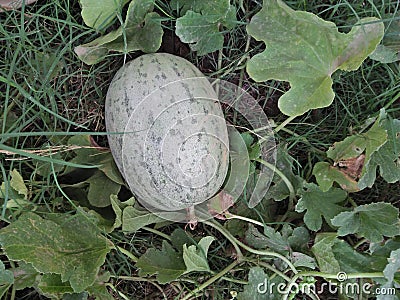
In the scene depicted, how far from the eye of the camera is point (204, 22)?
137 cm

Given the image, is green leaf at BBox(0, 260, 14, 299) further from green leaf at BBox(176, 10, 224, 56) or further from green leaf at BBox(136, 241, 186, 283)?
green leaf at BBox(176, 10, 224, 56)

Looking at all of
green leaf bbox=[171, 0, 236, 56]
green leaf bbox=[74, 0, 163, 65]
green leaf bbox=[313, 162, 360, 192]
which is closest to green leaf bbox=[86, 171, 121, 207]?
green leaf bbox=[74, 0, 163, 65]

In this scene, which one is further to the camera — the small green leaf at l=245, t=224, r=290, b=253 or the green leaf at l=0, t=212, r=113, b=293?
the small green leaf at l=245, t=224, r=290, b=253

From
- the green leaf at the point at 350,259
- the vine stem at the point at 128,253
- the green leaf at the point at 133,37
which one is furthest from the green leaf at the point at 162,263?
the green leaf at the point at 133,37

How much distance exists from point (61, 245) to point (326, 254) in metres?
0.63

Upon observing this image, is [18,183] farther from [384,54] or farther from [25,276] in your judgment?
[384,54]

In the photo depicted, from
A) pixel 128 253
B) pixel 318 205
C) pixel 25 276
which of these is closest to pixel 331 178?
pixel 318 205

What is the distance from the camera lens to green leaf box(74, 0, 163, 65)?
1.36 m

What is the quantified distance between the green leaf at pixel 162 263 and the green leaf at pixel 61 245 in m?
0.10

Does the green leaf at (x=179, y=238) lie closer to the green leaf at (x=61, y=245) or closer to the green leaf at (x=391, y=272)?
the green leaf at (x=61, y=245)

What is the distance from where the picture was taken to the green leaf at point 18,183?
1.41 meters

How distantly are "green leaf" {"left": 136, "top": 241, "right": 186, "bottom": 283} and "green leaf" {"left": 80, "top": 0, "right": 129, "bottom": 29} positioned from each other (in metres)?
0.56

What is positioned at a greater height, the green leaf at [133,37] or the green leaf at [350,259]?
the green leaf at [133,37]

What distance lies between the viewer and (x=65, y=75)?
1488mm
